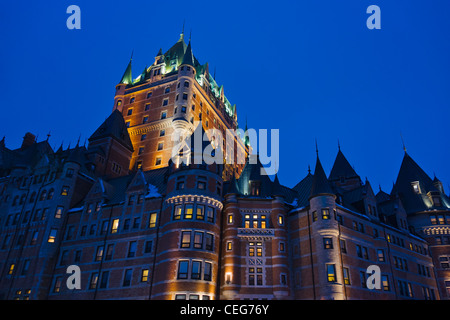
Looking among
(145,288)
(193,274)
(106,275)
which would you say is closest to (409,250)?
(193,274)

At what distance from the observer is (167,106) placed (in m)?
82.8

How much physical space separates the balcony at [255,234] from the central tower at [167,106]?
92.3ft

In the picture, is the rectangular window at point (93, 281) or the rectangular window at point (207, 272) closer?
the rectangular window at point (207, 272)

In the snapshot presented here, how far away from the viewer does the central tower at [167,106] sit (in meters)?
78.2

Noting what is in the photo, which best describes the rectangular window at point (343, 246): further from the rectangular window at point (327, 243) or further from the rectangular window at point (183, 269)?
the rectangular window at point (183, 269)

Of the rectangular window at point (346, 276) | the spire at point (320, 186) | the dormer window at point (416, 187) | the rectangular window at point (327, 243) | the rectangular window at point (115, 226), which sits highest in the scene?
the dormer window at point (416, 187)

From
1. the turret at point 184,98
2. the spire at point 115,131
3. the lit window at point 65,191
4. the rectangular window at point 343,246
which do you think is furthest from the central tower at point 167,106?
the rectangular window at point 343,246

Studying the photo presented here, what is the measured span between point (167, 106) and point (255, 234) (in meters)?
45.0

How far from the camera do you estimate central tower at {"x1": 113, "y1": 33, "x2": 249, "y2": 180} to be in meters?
78.2

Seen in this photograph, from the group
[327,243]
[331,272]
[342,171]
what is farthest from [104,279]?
[342,171]

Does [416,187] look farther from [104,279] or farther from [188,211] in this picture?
[104,279]

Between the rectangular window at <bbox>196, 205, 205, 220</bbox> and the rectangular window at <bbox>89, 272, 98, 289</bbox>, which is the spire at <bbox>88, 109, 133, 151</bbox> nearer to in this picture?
the rectangular window at <bbox>89, 272, 98, 289</bbox>
